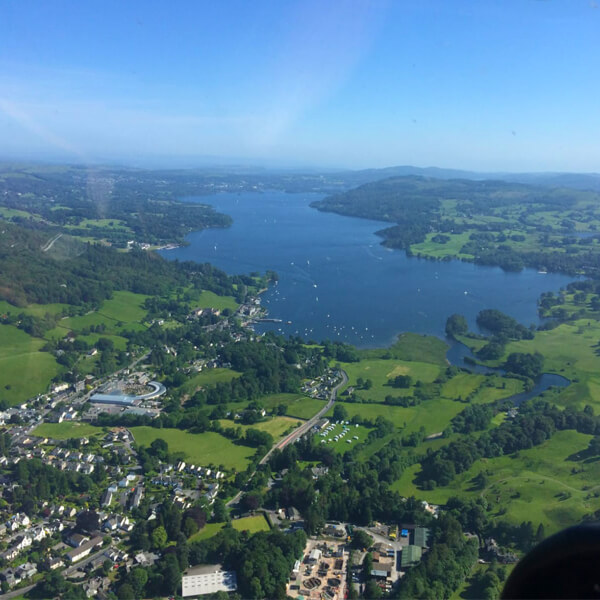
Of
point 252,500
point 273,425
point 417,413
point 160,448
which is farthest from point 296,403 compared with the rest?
point 252,500

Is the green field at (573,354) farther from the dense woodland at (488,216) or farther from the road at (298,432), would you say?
the dense woodland at (488,216)

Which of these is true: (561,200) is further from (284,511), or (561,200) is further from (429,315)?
(284,511)

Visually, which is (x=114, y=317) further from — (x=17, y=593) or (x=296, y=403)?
(x=17, y=593)

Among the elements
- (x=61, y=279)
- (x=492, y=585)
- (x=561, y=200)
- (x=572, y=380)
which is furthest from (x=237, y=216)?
(x=492, y=585)

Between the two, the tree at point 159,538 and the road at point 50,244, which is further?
the road at point 50,244

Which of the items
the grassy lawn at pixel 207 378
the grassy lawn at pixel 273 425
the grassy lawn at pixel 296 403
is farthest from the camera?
the grassy lawn at pixel 207 378

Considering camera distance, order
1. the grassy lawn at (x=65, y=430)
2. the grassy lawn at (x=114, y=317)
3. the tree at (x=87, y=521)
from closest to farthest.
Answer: the tree at (x=87, y=521)
the grassy lawn at (x=65, y=430)
the grassy lawn at (x=114, y=317)

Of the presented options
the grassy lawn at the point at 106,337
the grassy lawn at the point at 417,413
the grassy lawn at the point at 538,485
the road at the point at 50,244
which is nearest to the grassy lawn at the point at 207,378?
the grassy lawn at the point at 106,337
